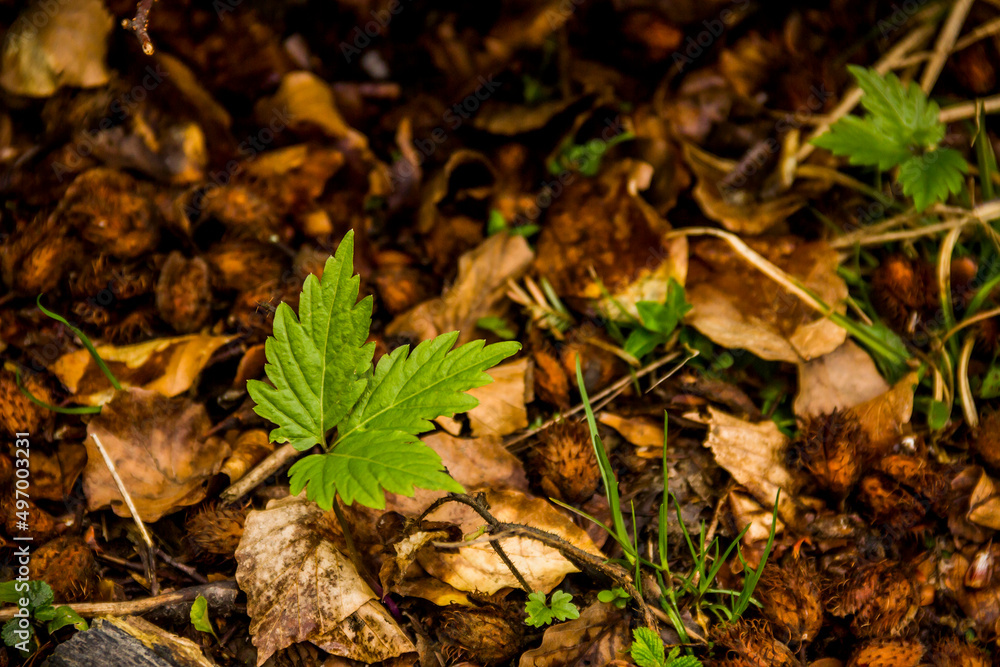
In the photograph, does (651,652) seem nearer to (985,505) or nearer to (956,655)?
(956,655)

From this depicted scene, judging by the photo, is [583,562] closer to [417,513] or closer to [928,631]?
[417,513]

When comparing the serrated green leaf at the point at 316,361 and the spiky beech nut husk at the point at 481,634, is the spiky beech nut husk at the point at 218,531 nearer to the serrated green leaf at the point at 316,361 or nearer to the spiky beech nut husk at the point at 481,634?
the serrated green leaf at the point at 316,361

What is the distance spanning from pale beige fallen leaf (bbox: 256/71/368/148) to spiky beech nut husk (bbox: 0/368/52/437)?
4.06 feet

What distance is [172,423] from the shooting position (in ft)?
6.03

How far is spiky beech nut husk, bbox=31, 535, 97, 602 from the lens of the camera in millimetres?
1591

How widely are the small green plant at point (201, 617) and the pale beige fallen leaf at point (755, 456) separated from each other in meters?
1.40

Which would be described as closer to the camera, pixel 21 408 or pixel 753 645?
pixel 753 645

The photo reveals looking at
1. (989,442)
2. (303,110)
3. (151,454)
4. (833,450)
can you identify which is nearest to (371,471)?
(151,454)

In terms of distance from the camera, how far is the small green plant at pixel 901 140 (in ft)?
6.59

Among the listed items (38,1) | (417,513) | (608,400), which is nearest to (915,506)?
(608,400)

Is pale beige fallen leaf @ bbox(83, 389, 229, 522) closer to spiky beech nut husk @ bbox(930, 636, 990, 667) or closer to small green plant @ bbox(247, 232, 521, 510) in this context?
small green plant @ bbox(247, 232, 521, 510)

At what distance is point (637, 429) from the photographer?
1938 millimetres

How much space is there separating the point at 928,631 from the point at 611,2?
2.43 metres

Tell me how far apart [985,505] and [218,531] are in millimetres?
2116
